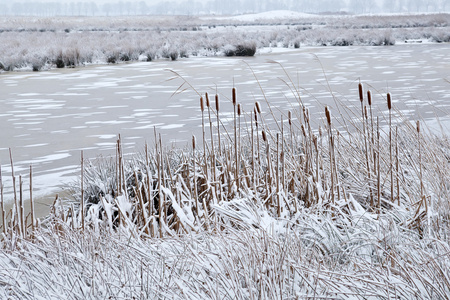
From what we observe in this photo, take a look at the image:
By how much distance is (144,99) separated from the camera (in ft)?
33.3

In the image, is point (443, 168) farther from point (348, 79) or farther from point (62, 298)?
point (348, 79)

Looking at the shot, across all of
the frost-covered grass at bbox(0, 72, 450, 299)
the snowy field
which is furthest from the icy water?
the frost-covered grass at bbox(0, 72, 450, 299)

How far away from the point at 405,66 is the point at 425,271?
13.4 m

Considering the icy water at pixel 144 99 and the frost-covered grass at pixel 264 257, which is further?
the icy water at pixel 144 99

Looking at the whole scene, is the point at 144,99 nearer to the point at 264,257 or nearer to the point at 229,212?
the point at 229,212

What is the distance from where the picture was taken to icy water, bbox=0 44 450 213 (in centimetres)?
631

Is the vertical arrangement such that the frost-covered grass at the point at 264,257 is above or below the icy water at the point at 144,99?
above

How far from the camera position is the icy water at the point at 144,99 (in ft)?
20.7

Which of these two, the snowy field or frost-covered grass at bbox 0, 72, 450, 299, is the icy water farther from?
frost-covered grass at bbox 0, 72, 450, 299

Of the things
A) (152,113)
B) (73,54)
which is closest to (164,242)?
(152,113)

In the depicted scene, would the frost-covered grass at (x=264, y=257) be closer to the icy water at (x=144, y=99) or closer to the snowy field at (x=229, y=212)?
the snowy field at (x=229, y=212)

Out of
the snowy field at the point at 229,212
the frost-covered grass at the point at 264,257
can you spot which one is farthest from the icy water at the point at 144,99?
the frost-covered grass at the point at 264,257

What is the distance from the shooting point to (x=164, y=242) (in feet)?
8.68

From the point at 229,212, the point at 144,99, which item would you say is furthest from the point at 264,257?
the point at 144,99
